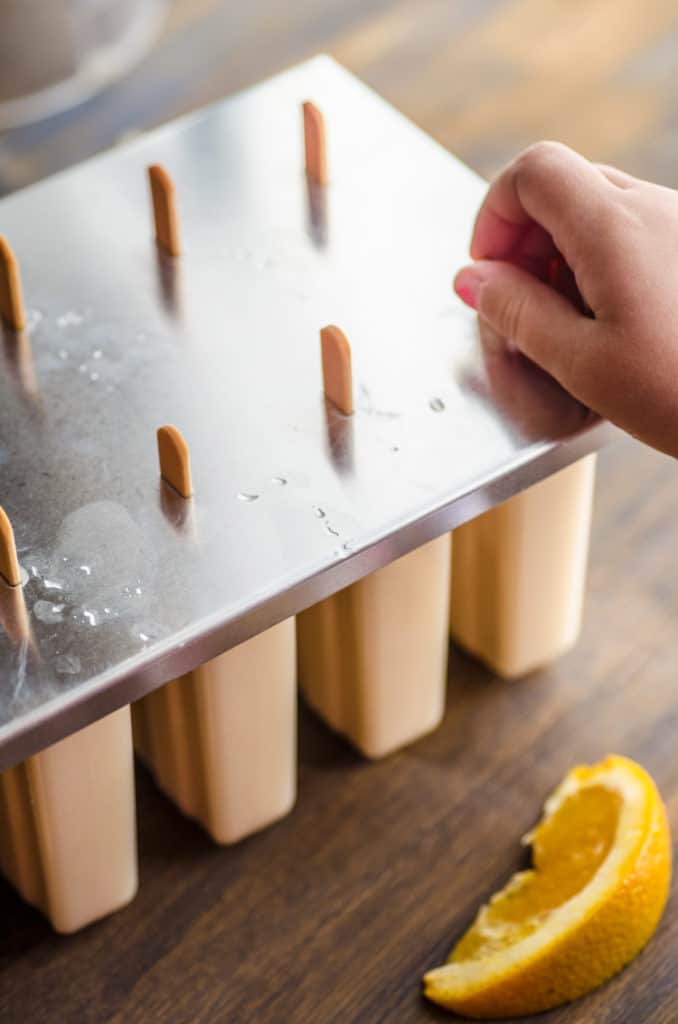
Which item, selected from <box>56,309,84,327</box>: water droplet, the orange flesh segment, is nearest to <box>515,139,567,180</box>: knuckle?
<box>56,309,84,327</box>: water droplet

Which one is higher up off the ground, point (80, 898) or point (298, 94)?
point (298, 94)

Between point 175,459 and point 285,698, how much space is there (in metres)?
0.23

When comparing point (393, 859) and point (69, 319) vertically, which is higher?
point (69, 319)

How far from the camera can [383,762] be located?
1.45 metres

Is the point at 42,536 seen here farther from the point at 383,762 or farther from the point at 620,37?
the point at 620,37

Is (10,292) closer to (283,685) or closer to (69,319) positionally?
(69,319)

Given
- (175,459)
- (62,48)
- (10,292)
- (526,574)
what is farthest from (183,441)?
(62,48)

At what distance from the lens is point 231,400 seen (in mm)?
1241

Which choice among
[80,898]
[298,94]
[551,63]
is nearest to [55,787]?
[80,898]

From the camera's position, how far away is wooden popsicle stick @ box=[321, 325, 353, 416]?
1.19 meters

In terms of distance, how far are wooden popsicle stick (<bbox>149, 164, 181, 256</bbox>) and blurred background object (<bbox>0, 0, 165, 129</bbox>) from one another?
0.78 meters

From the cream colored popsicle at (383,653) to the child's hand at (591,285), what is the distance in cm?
18

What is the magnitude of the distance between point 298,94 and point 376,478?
0.48m

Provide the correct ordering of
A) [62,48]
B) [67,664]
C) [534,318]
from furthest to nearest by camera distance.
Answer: [62,48], [534,318], [67,664]
